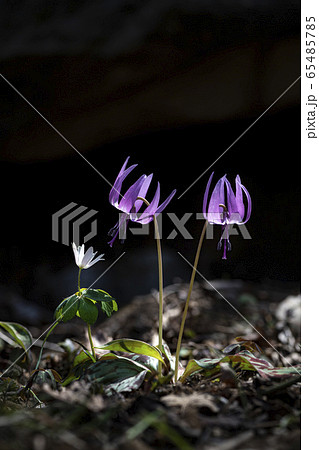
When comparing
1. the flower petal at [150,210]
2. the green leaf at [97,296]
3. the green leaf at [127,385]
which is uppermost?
the flower petal at [150,210]

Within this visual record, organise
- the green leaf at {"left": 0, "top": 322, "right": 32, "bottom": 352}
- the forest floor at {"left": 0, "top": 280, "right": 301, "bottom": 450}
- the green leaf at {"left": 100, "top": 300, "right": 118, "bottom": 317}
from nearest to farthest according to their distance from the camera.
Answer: the forest floor at {"left": 0, "top": 280, "right": 301, "bottom": 450}, the green leaf at {"left": 100, "top": 300, "right": 118, "bottom": 317}, the green leaf at {"left": 0, "top": 322, "right": 32, "bottom": 352}

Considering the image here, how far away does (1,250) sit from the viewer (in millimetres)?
4234

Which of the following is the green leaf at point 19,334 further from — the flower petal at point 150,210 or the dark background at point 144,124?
the dark background at point 144,124

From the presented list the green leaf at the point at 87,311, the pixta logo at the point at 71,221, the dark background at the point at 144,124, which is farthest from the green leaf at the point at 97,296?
the pixta logo at the point at 71,221

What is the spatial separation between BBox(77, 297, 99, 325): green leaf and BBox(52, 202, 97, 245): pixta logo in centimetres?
270

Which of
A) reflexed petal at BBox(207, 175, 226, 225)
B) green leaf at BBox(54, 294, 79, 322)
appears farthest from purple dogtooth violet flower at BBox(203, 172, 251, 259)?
green leaf at BBox(54, 294, 79, 322)

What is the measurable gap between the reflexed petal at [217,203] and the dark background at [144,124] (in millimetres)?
2414

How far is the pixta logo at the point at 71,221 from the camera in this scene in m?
4.08

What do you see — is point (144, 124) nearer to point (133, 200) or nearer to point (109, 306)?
point (133, 200)

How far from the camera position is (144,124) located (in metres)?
4.13

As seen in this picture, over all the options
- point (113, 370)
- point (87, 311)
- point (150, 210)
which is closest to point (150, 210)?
point (150, 210)

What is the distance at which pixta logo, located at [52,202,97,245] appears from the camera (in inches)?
161

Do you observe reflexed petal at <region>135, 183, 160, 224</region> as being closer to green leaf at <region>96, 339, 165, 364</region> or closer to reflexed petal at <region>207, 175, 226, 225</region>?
reflexed petal at <region>207, 175, 226, 225</region>

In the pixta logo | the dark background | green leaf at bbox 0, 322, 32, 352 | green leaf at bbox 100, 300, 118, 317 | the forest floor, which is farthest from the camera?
the pixta logo
